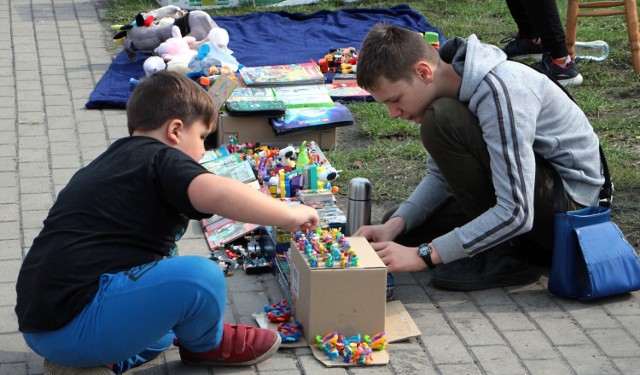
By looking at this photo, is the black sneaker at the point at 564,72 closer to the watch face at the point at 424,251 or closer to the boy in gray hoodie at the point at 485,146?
the boy in gray hoodie at the point at 485,146

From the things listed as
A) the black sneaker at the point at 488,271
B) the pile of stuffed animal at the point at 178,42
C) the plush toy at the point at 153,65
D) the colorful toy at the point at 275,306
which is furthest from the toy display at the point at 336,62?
the colorful toy at the point at 275,306

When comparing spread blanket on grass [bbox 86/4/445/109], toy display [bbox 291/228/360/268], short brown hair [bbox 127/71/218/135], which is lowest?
spread blanket on grass [bbox 86/4/445/109]

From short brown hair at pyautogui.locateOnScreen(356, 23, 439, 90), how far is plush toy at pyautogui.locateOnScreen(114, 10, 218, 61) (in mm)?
3434

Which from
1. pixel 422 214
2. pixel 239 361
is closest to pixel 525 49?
pixel 422 214

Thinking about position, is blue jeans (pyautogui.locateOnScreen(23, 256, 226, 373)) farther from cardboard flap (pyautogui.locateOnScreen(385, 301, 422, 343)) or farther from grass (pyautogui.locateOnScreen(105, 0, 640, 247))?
grass (pyautogui.locateOnScreen(105, 0, 640, 247))

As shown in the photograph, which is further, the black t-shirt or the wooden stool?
the wooden stool

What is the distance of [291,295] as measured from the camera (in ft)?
11.2

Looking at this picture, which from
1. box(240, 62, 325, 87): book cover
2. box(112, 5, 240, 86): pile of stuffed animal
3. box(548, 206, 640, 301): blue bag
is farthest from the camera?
box(112, 5, 240, 86): pile of stuffed animal

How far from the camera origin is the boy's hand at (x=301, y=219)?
9.52 ft

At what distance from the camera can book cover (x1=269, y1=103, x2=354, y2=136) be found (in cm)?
507

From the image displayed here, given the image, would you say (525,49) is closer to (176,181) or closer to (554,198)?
(554,198)

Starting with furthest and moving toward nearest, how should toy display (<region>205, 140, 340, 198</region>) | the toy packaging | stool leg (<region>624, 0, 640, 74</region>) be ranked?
stool leg (<region>624, 0, 640, 74</region>), the toy packaging, toy display (<region>205, 140, 340, 198</region>)

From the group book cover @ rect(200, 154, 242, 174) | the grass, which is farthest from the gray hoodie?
book cover @ rect(200, 154, 242, 174)

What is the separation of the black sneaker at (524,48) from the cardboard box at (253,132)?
2253 millimetres
